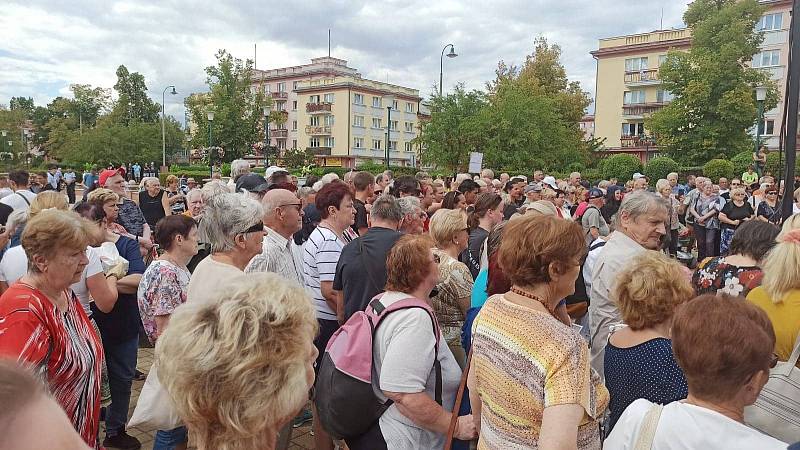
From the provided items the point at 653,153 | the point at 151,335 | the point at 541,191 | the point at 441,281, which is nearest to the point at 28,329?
the point at 151,335

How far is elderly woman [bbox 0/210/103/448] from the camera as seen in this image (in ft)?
7.33

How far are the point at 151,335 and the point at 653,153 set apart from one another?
60.3 metres

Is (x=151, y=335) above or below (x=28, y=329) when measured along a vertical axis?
below

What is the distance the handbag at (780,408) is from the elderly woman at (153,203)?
8.51 meters

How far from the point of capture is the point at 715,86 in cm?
3553

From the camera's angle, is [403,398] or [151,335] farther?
[151,335]

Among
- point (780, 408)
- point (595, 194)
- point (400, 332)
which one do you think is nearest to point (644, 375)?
point (780, 408)

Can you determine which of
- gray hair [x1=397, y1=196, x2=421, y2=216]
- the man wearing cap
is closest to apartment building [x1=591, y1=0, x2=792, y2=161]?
the man wearing cap

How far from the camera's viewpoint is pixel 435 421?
8.00 feet

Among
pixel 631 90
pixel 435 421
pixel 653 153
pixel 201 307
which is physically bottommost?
pixel 435 421

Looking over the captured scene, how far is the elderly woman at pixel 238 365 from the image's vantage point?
1.32 m

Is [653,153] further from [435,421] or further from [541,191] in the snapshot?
[435,421]

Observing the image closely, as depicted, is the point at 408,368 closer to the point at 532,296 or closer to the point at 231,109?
the point at 532,296

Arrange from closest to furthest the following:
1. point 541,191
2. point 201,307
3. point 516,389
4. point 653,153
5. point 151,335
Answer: point 201,307
point 516,389
point 151,335
point 541,191
point 653,153
